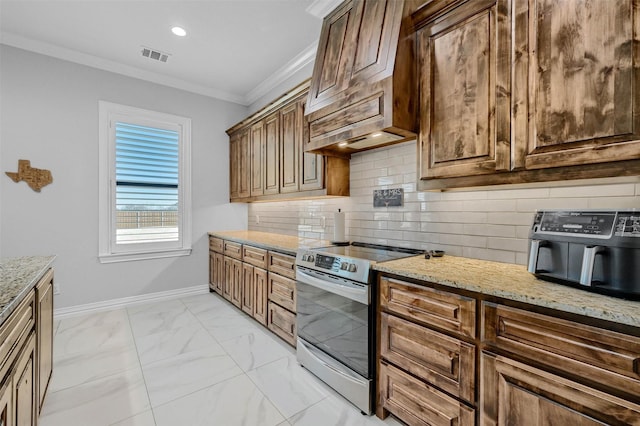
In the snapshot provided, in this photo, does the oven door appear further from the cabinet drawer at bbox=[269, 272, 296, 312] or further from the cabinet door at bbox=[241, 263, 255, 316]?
the cabinet door at bbox=[241, 263, 255, 316]

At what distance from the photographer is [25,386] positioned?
4.29 ft

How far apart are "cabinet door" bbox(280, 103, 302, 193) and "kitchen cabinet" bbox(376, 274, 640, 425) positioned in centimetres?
167

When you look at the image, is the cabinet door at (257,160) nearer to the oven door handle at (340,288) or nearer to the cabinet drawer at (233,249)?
the cabinet drawer at (233,249)

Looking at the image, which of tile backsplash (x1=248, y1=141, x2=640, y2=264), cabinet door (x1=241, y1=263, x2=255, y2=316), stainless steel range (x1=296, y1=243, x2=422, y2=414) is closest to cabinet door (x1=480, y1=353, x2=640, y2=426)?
stainless steel range (x1=296, y1=243, x2=422, y2=414)

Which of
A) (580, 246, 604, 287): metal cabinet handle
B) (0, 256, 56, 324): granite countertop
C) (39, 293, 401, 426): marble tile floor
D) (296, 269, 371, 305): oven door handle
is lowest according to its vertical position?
(39, 293, 401, 426): marble tile floor

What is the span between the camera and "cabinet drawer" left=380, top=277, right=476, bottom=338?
1343mm

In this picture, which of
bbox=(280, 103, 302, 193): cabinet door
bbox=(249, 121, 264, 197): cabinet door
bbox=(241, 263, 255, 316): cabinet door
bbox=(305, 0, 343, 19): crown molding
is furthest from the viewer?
bbox=(249, 121, 264, 197): cabinet door

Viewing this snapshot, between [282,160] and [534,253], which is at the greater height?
[282,160]

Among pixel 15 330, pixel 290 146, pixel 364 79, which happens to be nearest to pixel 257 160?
pixel 290 146

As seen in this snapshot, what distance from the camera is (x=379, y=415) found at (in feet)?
5.72

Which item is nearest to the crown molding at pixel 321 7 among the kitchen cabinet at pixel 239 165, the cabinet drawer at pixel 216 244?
the kitchen cabinet at pixel 239 165

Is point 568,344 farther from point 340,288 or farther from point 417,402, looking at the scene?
point 340,288

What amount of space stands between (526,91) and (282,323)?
2.39m

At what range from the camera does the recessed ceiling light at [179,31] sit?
Result: 2.82 meters
